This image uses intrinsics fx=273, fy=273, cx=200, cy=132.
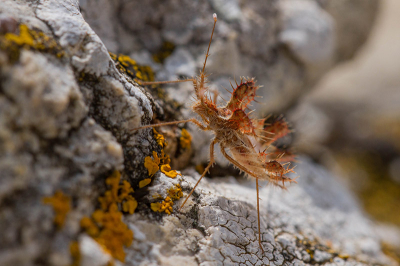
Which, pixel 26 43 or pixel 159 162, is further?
pixel 159 162

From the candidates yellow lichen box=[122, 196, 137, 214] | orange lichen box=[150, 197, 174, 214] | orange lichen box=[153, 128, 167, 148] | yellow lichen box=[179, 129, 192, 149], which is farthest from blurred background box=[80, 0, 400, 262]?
yellow lichen box=[122, 196, 137, 214]

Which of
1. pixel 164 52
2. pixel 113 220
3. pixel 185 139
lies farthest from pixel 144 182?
pixel 164 52

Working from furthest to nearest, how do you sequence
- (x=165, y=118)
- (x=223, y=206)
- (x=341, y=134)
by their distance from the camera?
1. (x=341, y=134)
2. (x=165, y=118)
3. (x=223, y=206)

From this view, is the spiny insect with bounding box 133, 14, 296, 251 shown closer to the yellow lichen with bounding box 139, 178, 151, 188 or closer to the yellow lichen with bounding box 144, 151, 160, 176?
the yellow lichen with bounding box 144, 151, 160, 176

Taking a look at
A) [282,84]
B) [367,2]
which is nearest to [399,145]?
[367,2]

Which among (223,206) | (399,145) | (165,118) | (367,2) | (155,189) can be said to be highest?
(367,2)

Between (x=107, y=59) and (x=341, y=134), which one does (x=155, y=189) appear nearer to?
(x=107, y=59)

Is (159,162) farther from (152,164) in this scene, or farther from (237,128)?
(237,128)
